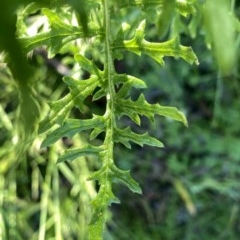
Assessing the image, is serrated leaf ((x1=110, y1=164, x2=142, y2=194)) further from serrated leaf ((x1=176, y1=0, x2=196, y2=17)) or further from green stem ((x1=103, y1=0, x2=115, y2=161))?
serrated leaf ((x1=176, y1=0, x2=196, y2=17))

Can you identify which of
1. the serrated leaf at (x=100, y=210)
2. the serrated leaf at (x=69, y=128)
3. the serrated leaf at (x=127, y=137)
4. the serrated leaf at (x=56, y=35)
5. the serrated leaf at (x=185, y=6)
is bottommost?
the serrated leaf at (x=100, y=210)

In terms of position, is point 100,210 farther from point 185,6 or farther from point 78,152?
point 185,6

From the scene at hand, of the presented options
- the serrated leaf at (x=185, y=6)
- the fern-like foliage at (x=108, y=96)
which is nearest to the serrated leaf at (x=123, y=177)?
the fern-like foliage at (x=108, y=96)

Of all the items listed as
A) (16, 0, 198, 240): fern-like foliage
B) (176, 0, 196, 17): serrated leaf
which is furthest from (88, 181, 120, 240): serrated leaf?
(176, 0, 196, 17): serrated leaf

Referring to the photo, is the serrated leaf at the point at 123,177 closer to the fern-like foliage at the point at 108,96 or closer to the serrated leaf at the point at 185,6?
the fern-like foliage at the point at 108,96

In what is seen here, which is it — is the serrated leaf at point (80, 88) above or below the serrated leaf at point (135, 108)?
above

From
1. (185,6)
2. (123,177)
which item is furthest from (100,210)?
(185,6)
